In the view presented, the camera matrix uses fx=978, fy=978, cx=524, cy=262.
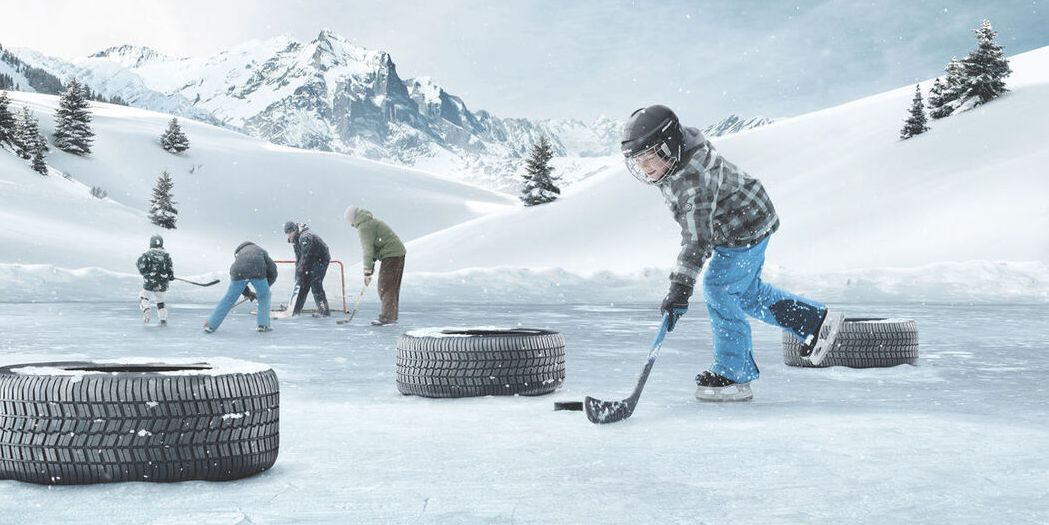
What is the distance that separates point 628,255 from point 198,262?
19.2 m

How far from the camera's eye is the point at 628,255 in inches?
1570

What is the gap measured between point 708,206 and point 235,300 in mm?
8165

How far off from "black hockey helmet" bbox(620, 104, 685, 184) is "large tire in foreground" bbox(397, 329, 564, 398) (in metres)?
1.38

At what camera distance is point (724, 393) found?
579cm

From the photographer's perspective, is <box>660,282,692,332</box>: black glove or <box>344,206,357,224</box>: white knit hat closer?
<box>660,282,692,332</box>: black glove

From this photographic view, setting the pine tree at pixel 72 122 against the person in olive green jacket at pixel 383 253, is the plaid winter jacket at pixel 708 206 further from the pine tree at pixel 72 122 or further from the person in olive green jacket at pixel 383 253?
the pine tree at pixel 72 122

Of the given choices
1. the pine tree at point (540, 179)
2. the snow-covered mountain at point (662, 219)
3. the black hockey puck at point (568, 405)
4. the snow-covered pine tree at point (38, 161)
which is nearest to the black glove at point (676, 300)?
the black hockey puck at point (568, 405)

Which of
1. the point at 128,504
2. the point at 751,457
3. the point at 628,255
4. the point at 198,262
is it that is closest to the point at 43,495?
the point at 128,504

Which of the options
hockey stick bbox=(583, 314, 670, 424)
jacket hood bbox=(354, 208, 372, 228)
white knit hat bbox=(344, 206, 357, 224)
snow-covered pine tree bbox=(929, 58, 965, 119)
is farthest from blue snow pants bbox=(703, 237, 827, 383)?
snow-covered pine tree bbox=(929, 58, 965, 119)

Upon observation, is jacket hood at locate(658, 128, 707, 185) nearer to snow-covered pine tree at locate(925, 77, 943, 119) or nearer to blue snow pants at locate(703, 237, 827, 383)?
blue snow pants at locate(703, 237, 827, 383)

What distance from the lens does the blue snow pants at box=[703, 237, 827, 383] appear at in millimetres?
5555

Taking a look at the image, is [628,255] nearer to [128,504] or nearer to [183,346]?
[183,346]

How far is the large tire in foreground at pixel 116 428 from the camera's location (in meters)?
3.38

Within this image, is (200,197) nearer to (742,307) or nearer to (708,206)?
(742,307)
